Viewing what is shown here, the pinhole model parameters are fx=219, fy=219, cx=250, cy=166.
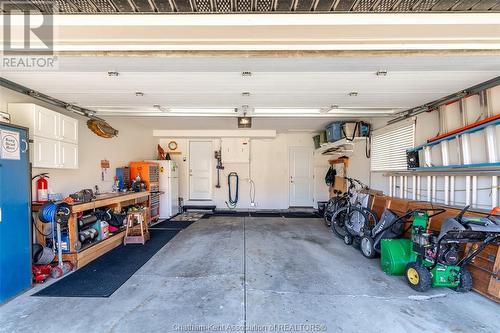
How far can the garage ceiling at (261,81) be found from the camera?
6.99 ft

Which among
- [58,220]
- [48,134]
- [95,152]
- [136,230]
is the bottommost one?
[136,230]

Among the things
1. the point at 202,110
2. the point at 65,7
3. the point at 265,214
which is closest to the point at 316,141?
the point at 265,214

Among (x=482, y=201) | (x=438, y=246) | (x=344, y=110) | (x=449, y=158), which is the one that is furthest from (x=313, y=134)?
(x=438, y=246)

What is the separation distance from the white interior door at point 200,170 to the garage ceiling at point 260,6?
5946 mm

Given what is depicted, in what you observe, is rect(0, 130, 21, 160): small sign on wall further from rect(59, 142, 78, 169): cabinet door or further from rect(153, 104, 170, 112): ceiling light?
rect(153, 104, 170, 112): ceiling light

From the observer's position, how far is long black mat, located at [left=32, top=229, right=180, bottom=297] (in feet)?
8.06

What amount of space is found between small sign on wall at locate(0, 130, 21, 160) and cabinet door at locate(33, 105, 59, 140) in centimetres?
52

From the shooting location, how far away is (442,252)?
2289 millimetres

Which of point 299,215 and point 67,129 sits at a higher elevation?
point 67,129

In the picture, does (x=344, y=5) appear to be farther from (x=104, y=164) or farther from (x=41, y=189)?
(x=104, y=164)

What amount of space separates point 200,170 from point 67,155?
13.8 ft

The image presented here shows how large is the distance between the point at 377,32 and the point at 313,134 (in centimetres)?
577

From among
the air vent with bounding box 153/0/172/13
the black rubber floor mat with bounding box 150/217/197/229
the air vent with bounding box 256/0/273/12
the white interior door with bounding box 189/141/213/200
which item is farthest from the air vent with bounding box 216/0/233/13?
the white interior door with bounding box 189/141/213/200

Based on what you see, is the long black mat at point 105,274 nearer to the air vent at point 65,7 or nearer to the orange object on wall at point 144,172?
the orange object on wall at point 144,172
